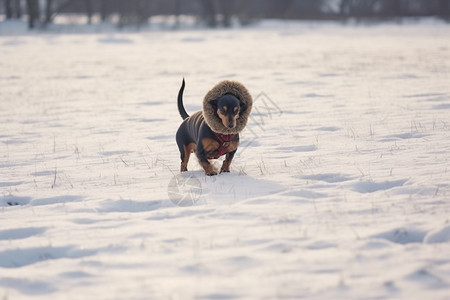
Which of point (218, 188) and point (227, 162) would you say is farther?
point (227, 162)

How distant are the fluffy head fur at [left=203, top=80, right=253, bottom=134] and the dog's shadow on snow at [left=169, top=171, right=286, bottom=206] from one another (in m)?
0.46

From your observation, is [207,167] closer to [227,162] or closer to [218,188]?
[227,162]

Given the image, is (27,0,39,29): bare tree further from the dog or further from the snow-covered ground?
the dog

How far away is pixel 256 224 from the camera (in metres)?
3.92

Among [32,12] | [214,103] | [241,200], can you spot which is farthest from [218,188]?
[32,12]

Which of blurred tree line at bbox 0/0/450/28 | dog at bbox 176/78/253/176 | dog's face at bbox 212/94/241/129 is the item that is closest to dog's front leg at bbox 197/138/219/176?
dog at bbox 176/78/253/176

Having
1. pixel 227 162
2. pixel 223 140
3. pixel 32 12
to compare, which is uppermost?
pixel 223 140

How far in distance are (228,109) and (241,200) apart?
3.10 feet

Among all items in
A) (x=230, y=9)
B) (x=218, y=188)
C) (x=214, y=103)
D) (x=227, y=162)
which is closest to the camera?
(x=218, y=188)

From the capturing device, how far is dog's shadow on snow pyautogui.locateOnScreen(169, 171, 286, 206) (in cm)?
461

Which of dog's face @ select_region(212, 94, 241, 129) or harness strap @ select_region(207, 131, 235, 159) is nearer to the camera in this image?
dog's face @ select_region(212, 94, 241, 129)

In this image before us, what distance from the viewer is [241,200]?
178 inches

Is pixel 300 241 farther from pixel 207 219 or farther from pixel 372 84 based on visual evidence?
pixel 372 84

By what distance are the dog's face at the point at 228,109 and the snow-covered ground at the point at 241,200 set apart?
550 mm
